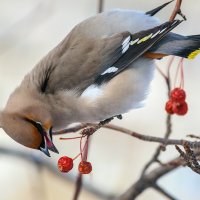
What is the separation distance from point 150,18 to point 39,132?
63 centimetres

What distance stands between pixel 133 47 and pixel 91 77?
224 mm

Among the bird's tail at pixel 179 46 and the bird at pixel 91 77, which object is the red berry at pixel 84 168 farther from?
the bird's tail at pixel 179 46

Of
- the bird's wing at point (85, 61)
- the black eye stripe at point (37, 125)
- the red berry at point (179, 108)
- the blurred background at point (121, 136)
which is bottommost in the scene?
the blurred background at point (121, 136)

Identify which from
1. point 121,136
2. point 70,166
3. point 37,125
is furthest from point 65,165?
point 121,136

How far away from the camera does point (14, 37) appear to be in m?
3.26

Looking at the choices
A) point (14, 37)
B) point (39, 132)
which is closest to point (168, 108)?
point (39, 132)

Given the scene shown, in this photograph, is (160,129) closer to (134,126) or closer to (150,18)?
(134,126)

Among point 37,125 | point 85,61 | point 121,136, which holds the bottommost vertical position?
point 121,136

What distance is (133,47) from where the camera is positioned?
8.71ft

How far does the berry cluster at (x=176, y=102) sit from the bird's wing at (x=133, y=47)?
8.1 inches

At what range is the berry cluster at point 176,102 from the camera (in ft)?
8.60

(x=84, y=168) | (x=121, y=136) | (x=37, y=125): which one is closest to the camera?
(x=84, y=168)

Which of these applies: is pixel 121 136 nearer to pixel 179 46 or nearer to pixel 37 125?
pixel 37 125

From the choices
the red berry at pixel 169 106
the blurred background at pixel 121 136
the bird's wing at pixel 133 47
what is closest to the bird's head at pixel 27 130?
the bird's wing at pixel 133 47
